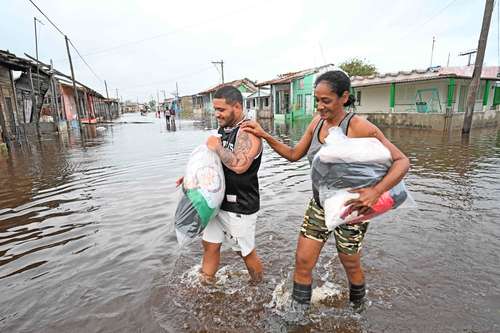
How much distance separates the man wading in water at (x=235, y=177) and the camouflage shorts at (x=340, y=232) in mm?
500

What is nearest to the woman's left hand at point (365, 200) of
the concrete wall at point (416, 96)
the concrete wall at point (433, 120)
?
the concrete wall at point (433, 120)

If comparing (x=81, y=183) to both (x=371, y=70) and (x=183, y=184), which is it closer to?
(x=183, y=184)

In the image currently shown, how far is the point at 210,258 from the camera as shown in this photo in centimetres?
272

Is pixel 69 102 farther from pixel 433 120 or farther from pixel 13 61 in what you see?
pixel 433 120

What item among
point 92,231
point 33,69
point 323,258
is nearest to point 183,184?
point 323,258

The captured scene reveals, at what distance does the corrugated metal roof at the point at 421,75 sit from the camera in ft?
58.6

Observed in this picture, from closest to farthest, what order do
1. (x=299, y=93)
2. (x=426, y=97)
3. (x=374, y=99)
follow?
(x=426, y=97)
(x=374, y=99)
(x=299, y=93)

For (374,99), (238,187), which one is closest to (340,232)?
(238,187)

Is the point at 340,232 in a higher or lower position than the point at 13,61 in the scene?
lower

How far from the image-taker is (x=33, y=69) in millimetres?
15641

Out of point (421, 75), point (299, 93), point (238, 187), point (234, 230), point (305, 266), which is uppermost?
point (421, 75)

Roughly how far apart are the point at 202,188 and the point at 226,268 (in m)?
1.21

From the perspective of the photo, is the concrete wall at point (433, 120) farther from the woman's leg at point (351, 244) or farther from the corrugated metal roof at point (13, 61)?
the corrugated metal roof at point (13, 61)

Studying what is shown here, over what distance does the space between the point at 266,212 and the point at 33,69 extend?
16.2m
